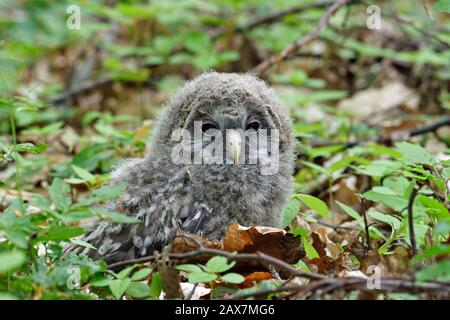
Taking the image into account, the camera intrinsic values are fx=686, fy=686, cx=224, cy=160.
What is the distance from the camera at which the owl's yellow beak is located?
398 cm

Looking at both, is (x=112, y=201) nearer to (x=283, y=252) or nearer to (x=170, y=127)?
(x=170, y=127)

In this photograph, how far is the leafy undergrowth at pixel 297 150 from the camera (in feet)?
8.91

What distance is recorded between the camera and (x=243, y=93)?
421 centimetres

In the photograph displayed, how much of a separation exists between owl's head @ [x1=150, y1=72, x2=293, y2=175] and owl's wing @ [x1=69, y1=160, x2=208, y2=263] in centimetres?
28

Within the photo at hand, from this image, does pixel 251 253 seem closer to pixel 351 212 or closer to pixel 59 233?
pixel 351 212

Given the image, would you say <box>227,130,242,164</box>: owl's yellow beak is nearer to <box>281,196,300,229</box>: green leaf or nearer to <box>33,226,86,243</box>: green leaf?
<box>281,196,300,229</box>: green leaf

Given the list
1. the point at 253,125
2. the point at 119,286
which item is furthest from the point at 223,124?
the point at 119,286

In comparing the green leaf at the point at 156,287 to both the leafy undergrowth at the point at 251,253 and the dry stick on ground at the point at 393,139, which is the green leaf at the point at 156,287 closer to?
the leafy undergrowth at the point at 251,253

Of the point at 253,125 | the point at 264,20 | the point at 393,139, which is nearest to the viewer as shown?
the point at 253,125

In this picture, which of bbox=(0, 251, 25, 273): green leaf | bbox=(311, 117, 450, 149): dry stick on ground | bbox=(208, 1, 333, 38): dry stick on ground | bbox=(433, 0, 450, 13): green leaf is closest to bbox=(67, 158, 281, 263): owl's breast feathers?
bbox=(0, 251, 25, 273): green leaf

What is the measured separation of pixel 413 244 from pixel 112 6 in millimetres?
7334

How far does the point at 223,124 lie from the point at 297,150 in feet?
3.86

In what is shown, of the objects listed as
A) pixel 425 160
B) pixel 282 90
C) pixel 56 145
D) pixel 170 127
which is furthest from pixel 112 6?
pixel 425 160

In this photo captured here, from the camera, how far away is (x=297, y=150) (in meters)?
5.18
